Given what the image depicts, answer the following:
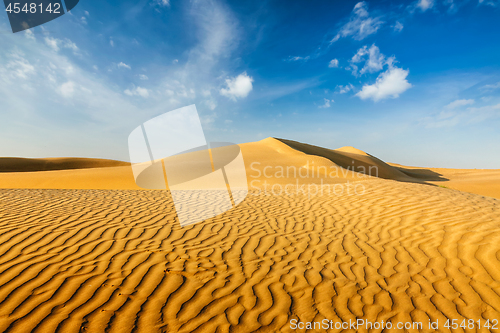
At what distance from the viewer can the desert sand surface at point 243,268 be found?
248cm

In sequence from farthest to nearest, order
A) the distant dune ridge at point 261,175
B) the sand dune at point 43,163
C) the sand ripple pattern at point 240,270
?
the sand dune at point 43,163, the distant dune ridge at point 261,175, the sand ripple pattern at point 240,270

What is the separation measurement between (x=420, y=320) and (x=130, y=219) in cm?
577

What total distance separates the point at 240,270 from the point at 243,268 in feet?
0.24

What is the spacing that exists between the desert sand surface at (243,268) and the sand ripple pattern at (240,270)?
2cm

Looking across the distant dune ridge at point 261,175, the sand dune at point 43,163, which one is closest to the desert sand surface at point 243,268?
the distant dune ridge at point 261,175

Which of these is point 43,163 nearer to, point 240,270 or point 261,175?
point 261,175

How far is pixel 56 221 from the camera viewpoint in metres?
5.18

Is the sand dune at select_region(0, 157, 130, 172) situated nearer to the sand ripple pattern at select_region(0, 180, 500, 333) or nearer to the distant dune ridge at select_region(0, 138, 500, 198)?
the distant dune ridge at select_region(0, 138, 500, 198)

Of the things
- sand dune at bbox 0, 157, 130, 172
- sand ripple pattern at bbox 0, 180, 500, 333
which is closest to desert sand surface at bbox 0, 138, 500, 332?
sand ripple pattern at bbox 0, 180, 500, 333

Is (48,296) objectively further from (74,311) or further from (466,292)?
(466,292)

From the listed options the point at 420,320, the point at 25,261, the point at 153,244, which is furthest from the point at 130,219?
the point at 420,320

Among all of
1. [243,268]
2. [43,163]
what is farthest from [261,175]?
[43,163]

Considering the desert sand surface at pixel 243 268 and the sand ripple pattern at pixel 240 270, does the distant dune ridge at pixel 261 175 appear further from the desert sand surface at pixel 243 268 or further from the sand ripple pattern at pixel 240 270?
the sand ripple pattern at pixel 240 270

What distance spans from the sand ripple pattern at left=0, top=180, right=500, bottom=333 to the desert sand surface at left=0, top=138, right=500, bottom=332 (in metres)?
0.02
